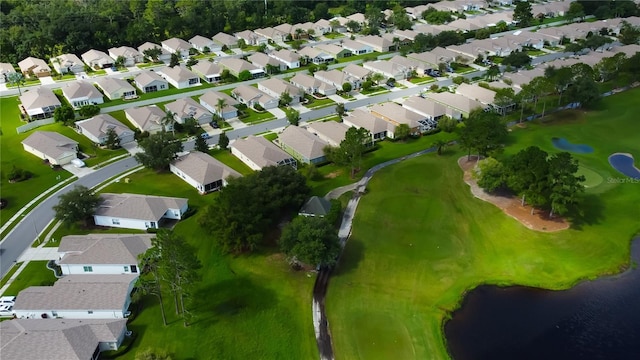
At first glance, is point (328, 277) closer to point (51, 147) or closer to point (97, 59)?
point (51, 147)

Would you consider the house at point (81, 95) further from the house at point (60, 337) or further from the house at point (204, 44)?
the house at point (60, 337)

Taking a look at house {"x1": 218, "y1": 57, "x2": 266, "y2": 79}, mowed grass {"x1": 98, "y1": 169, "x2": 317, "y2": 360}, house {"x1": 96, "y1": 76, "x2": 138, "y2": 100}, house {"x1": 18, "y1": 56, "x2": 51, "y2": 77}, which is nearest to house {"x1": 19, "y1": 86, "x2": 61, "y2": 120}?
house {"x1": 96, "y1": 76, "x2": 138, "y2": 100}

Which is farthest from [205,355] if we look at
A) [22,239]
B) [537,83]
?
[537,83]

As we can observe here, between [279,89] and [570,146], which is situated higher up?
[279,89]

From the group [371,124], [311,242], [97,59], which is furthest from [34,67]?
[311,242]

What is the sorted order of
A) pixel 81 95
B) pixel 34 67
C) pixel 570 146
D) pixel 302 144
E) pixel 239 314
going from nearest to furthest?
pixel 239 314 → pixel 302 144 → pixel 570 146 → pixel 81 95 → pixel 34 67
